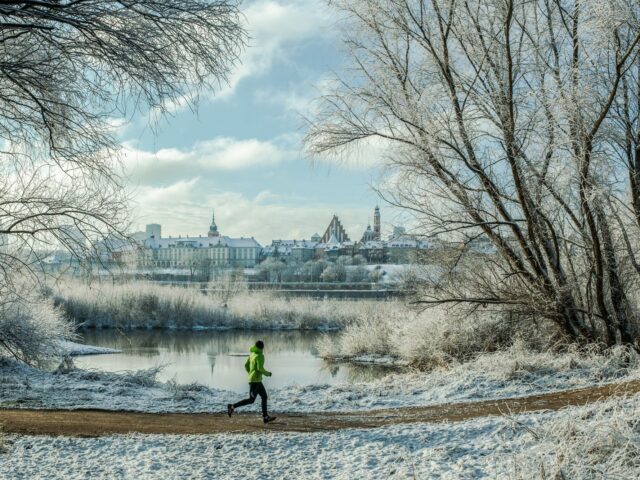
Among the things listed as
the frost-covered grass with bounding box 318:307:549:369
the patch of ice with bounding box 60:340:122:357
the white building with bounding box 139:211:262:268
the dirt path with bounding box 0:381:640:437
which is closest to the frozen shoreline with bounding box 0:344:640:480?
the dirt path with bounding box 0:381:640:437

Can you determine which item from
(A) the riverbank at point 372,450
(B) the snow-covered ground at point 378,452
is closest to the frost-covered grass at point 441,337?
(A) the riverbank at point 372,450

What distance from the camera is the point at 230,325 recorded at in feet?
135

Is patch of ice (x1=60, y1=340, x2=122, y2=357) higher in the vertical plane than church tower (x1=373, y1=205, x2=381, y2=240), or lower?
lower

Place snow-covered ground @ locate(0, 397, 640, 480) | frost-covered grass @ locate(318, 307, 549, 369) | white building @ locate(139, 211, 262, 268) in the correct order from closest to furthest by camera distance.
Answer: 1. snow-covered ground @ locate(0, 397, 640, 480)
2. frost-covered grass @ locate(318, 307, 549, 369)
3. white building @ locate(139, 211, 262, 268)

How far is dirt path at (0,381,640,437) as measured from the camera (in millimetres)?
9586

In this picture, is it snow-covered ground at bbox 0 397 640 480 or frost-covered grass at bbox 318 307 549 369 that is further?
frost-covered grass at bbox 318 307 549 369

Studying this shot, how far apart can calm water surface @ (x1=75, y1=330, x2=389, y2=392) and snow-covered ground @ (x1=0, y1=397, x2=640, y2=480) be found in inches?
276

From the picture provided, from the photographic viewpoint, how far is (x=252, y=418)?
10.4 meters

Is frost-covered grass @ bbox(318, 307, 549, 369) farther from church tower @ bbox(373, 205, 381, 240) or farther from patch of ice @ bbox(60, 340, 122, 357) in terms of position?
patch of ice @ bbox(60, 340, 122, 357)

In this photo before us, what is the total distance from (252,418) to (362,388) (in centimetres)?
322

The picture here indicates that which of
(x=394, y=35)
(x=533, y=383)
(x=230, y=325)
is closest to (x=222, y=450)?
(x=533, y=383)

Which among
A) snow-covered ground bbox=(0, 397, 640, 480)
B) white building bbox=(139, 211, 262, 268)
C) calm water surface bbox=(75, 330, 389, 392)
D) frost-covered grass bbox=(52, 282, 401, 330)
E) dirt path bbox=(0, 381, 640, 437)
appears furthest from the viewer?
white building bbox=(139, 211, 262, 268)

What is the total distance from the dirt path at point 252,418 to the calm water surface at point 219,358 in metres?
4.81

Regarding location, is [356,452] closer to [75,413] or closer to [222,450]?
[222,450]
